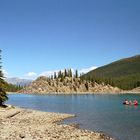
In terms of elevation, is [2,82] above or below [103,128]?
above

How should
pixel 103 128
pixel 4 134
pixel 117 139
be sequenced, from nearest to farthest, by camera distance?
pixel 4 134 < pixel 117 139 < pixel 103 128

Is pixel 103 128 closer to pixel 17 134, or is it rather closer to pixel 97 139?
pixel 97 139

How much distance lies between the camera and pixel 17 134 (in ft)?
127

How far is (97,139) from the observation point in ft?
143

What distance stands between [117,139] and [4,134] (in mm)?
17911

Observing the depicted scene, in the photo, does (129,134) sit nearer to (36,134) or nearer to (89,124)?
(89,124)

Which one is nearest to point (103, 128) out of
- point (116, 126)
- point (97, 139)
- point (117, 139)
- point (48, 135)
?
point (116, 126)

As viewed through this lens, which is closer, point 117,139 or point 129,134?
point 117,139

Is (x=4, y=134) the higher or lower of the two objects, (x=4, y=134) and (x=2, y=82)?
the lower

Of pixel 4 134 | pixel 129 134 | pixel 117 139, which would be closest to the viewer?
pixel 4 134

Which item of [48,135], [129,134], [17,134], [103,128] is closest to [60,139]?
[48,135]

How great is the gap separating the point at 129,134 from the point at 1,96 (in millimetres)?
44692

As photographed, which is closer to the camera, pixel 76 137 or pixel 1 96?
pixel 76 137

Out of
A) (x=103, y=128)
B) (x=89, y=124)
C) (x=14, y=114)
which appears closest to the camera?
(x=103, y=128)
